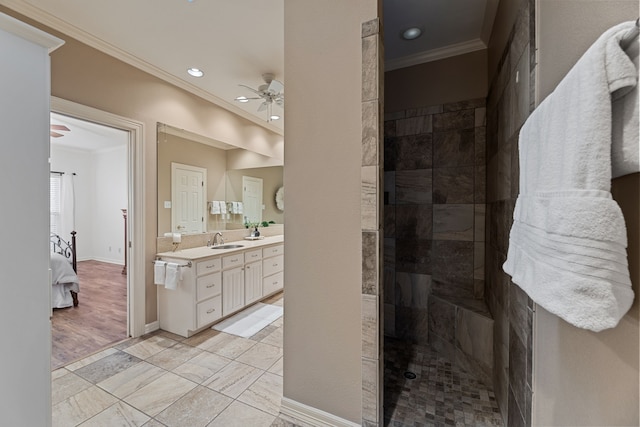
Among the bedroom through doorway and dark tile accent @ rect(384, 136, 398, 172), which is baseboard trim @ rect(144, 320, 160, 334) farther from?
dark tile accent @ rect(384, 136, 398, 172)

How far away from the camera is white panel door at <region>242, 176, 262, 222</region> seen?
4.29m

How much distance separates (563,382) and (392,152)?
87.5 inches

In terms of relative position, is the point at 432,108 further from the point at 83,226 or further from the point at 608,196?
the point at 83,226

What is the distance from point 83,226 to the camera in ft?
20.2

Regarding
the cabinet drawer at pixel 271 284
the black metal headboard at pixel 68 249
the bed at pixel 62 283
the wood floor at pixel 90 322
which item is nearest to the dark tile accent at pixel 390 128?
the cabinet drawer at pixel 271 284

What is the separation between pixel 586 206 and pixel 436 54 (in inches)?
96.3

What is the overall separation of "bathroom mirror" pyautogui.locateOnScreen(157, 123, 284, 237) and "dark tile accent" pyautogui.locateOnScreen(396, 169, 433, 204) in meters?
2.51

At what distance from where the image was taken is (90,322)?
298cm

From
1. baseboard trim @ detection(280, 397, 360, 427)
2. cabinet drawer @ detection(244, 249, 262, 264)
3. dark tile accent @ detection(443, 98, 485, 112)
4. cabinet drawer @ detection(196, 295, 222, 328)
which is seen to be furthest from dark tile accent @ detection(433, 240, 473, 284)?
cabinet drawer @ detection(196, 295, 222, 328)

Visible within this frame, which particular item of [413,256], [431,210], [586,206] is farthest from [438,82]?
[586,206]

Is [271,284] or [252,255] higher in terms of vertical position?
[252,255]

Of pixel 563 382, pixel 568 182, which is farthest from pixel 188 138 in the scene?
pixel 563 382

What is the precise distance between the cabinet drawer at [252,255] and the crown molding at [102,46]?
2.07 metres

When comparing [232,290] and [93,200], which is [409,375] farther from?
[93,200]
